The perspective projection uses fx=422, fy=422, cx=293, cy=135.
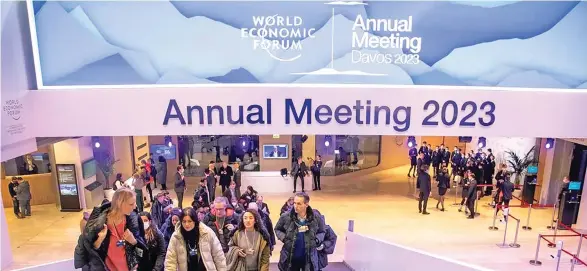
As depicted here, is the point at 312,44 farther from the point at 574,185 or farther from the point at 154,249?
the point at 574,185

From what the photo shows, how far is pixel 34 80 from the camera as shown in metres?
8.52

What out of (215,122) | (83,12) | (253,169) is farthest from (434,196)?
(83,12)

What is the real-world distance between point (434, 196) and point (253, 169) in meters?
6.68

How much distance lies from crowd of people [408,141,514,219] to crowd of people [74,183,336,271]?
650 centimetres

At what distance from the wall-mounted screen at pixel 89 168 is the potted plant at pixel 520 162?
1297cm

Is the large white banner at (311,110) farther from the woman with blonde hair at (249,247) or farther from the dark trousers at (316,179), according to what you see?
the dark trousers at (316,179)

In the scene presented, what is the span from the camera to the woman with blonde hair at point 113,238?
3522mm

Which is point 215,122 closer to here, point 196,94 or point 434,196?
point 196,94

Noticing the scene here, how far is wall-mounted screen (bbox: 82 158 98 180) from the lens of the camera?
39.5 ft

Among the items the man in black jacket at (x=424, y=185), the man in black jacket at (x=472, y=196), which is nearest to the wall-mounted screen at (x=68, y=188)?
the man in black jacket at (x=424, y=185)

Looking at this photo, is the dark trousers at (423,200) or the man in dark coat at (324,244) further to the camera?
the dark trousers at (423,200)

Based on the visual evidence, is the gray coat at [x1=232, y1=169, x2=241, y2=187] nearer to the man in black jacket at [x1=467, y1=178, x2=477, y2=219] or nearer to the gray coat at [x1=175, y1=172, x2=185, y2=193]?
the gray coat at [x1=175, y1=172, x2=185, y2=193]

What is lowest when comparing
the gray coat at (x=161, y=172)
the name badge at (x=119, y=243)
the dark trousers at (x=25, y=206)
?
the dark trousers at (x=25, y=206)

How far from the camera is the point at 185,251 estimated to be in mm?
4031
